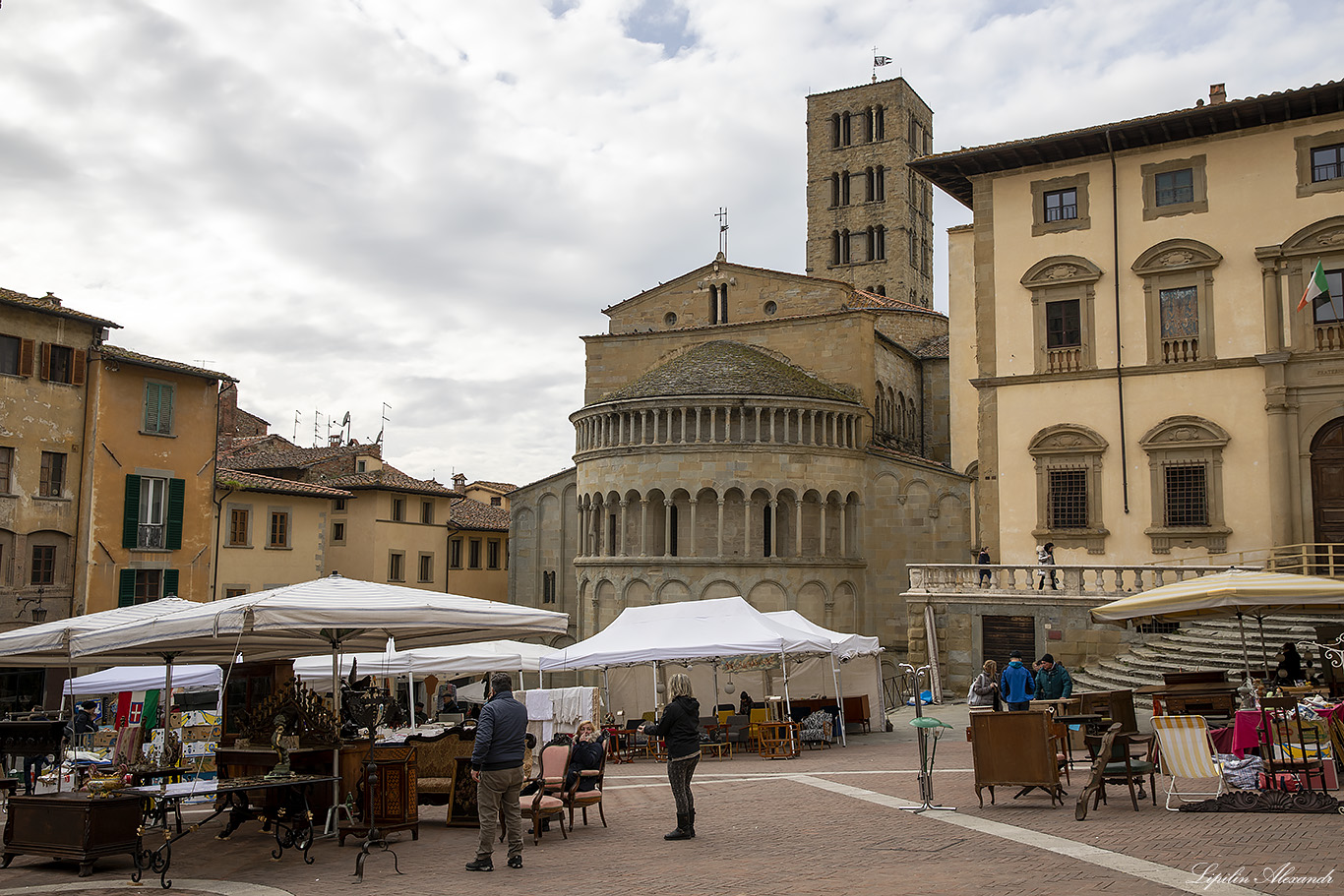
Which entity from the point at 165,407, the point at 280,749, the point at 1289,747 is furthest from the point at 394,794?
the point at 165,407

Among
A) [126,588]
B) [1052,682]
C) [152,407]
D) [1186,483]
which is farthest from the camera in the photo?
[152,407]

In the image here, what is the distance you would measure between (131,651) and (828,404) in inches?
1195

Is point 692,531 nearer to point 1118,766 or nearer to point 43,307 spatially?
point 43,307

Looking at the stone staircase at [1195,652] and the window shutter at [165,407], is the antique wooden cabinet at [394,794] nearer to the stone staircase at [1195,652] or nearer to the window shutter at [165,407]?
the stone staircase at [1195,652]

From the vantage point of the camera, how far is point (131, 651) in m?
12.6

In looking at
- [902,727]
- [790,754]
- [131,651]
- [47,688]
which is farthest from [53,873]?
[47,688]

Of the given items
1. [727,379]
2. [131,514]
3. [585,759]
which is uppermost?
[727,379]

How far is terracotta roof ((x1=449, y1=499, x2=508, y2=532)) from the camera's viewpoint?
5381 cm

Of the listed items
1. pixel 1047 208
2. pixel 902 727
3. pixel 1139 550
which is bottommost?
pixel 902 727

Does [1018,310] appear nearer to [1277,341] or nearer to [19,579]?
[1277,341]

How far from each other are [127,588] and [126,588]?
0.11 feet

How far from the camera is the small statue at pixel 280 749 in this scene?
11.3 m

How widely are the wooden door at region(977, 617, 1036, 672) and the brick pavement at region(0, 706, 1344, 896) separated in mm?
14278

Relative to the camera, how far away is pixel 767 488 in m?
39.6
